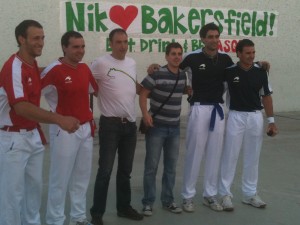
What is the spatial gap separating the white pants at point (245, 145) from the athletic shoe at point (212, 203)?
0.13m

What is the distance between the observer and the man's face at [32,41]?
3.89 metres

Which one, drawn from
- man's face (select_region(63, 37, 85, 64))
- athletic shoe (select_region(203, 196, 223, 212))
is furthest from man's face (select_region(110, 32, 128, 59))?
athletic shoe (select_region(203, 196, 223, 212))

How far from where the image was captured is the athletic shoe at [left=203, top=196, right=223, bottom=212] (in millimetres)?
5458

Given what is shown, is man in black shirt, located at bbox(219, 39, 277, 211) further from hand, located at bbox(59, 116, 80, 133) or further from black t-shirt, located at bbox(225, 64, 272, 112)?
hand, located at bbox(59, 116, 80, 133)

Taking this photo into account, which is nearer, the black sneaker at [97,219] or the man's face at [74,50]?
the man's face at [74,50]

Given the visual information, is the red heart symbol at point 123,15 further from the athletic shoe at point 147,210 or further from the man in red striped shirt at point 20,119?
the man in red striped shirt at point 20,119

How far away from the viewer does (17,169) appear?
12.8 ft

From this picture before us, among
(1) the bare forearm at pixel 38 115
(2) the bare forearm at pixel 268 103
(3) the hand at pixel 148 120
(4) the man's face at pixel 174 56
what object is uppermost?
(4) the man's face at pixel 174 56

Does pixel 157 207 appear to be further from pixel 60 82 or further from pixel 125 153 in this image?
pixel 60 82

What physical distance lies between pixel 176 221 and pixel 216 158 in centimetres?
88

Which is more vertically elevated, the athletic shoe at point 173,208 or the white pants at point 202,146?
the white pants at point 202,146

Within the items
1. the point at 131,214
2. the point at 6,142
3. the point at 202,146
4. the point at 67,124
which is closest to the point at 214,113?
the point at 202,146

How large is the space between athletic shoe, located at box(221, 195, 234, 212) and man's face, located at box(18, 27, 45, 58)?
2.83 metres

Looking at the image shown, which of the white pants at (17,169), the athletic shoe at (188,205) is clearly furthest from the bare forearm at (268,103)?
the white pants at (17,169)
